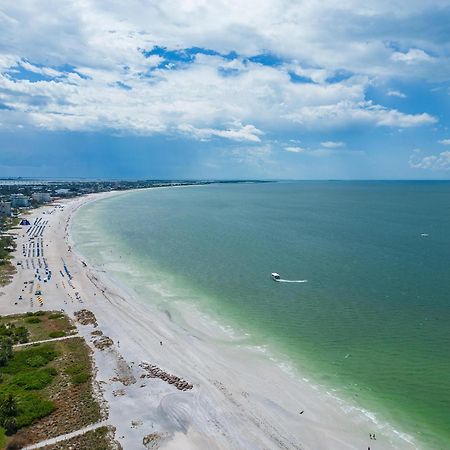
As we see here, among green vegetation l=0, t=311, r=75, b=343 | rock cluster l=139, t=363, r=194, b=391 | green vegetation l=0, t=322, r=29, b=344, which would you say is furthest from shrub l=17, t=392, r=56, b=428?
green vegetation l=0, t=311, r=75, b=343

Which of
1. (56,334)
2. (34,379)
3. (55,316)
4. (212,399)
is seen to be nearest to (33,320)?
(55,316)

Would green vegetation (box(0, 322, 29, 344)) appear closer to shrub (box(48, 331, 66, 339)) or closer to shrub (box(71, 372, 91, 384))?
shrub (box(48, 331, 66, 339))

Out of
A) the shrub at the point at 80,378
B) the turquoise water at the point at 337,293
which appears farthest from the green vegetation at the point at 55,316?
the shrub at the point at 80,378

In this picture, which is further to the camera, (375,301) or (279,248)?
(279,248)

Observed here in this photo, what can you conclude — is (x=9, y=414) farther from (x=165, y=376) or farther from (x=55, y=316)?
(x=55, y=316)

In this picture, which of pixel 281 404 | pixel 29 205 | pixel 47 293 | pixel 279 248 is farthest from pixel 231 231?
pixel 29 205

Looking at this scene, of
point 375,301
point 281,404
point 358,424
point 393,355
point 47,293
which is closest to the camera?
point 358,424

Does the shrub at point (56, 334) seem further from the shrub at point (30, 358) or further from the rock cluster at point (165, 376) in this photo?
the rock cluster at point (165, 376)

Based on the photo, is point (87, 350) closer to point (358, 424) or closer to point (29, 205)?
point (358, 424)
